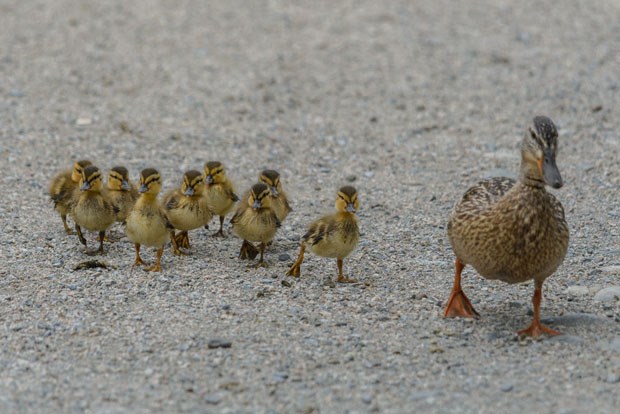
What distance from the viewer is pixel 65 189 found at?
8148mm

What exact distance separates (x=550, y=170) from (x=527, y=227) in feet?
1.24

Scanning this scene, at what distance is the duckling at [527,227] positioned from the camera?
19.9 ft

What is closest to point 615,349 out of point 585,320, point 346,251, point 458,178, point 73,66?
point 585,320

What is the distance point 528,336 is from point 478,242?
2.16 feet

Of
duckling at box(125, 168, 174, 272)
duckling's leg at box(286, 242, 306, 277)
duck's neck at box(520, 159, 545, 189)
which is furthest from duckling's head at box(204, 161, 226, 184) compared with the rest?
duck's neck at box(520, 159, 545, 189)

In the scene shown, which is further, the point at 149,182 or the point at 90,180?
the point at 90,180

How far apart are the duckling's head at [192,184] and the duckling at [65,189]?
920 millimetres

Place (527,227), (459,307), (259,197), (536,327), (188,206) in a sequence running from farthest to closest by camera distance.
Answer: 1. (188,206)
2. (259,197)
3. (459,307)
4. (536,327)
5. (527,227)

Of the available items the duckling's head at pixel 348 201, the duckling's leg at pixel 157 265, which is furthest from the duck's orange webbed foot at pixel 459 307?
the duckling's leg at pixel 157 265

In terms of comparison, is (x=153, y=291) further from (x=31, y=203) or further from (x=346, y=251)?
(x=31, y=203)

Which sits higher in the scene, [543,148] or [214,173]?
[543,148]

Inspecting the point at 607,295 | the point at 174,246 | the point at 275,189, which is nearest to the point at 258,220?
the point at 275,189

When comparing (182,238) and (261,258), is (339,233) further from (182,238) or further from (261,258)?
(182,238)

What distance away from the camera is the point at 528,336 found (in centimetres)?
630
